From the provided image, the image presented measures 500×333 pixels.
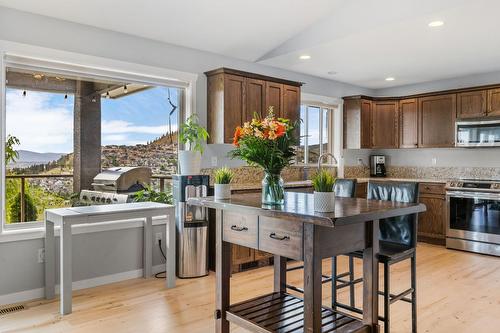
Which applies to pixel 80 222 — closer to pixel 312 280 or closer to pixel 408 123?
pixel 312 280

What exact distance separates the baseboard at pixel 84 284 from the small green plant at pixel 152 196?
73cm

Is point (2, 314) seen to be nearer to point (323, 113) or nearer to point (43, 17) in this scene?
point (43, 17)

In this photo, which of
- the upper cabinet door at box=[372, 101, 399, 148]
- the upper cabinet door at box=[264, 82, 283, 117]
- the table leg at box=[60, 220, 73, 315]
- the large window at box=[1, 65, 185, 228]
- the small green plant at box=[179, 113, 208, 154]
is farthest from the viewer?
the upper cabinet door at box=[372, 101, 399, 148]

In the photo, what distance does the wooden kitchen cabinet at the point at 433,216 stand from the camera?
5594 millimetres

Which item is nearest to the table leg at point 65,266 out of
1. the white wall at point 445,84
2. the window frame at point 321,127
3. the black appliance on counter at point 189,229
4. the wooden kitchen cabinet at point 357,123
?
the black appliance on counter at point 189,229

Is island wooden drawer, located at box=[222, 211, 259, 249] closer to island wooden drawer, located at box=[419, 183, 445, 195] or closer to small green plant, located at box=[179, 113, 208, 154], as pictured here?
small green plant, located at box=[179, 113, 208, 154]

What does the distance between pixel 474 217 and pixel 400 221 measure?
9.67 ft

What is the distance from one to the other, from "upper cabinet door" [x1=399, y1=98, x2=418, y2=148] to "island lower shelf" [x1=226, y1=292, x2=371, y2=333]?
4.54 metres

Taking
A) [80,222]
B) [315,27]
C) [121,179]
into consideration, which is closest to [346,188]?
[315,27]

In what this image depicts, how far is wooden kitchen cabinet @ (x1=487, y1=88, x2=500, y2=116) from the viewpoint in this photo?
5387mm

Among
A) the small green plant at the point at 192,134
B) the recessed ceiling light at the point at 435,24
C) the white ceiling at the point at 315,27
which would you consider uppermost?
the white ceiling at the point at 315,27

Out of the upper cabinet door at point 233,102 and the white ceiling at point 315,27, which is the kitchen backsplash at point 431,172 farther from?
the upper cabinet door at point 233,102

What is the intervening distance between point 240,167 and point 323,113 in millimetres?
2121

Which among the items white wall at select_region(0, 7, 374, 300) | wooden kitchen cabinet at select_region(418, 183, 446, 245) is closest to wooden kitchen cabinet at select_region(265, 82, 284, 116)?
white wall at select_region(0, 7, 374, 300)
